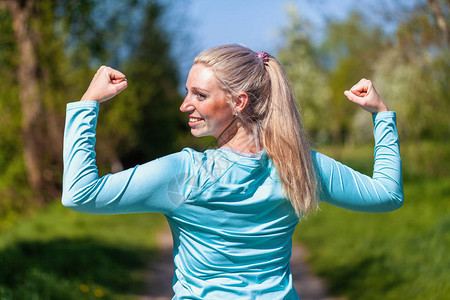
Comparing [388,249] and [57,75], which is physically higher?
[57,75]

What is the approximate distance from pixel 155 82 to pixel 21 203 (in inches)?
268

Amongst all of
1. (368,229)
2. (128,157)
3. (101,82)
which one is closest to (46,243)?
(368,229)

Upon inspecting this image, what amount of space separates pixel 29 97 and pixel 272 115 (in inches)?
396

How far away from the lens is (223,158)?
167 cm

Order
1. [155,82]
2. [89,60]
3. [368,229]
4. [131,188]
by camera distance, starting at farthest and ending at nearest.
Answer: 1. [155,82]
2. [89,60]
3. [368,229]
4. [131,188]

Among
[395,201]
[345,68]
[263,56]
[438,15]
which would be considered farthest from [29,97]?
[345,68]

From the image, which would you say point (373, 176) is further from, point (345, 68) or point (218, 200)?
point (345, 68)

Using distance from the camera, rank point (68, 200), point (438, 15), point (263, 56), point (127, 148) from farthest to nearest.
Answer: point (127, 148), point (438, 15), point (263, 56), point (68, 200)

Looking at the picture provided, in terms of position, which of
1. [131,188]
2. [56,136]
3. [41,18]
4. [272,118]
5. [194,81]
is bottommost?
[56,136]

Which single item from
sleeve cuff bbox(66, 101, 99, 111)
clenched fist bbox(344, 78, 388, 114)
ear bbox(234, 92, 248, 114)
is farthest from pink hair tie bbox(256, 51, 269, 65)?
sleeve cuff bbox(66, 101, 99, 111)

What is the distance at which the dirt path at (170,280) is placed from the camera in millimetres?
6098

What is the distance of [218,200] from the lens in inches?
64.8

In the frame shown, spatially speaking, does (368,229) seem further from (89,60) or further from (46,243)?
(89,60)

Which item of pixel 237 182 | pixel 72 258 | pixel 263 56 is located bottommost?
pixel 72 258
